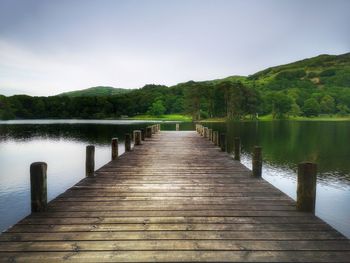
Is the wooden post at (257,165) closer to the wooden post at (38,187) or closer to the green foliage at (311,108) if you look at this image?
the wooden post at (38,187)

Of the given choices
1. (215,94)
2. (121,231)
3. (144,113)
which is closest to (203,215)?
(121,231)

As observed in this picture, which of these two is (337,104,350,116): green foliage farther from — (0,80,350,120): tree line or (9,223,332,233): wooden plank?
(9,223,332,233): wooden plank

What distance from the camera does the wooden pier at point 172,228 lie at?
4371 millimetres

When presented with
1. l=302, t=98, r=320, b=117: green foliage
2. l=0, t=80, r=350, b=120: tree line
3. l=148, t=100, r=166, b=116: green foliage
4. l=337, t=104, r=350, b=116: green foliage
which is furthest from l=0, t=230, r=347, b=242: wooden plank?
l=337, t=104, r=350, b=116: green foliage

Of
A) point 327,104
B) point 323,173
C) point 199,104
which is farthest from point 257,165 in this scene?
point 327,104

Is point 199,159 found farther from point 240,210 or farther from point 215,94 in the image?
point 215,94

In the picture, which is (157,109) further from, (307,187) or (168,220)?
(168,220)

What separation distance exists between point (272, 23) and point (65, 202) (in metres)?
84.3

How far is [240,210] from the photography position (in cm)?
653

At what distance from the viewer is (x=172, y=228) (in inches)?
211

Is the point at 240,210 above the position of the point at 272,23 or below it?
below

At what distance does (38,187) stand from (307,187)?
6218mm

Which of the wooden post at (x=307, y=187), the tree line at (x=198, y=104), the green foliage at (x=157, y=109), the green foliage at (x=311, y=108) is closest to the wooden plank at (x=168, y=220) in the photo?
the wooden post at (x=307, y=187)

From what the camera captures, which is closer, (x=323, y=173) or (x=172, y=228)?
(x=172, y=228)
